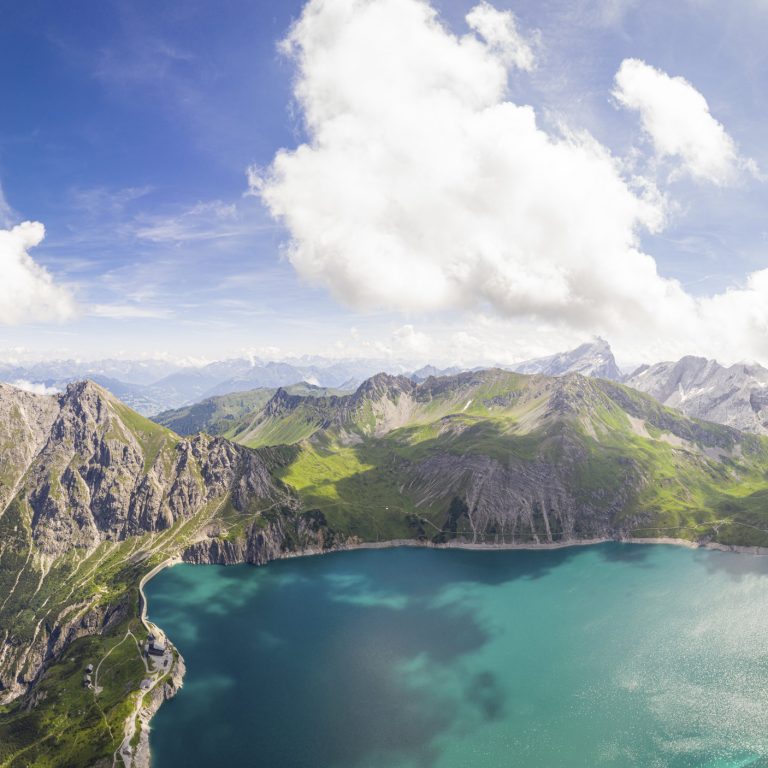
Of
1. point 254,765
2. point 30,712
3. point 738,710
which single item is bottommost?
point 30,712

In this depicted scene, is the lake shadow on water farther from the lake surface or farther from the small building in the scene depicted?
the small building

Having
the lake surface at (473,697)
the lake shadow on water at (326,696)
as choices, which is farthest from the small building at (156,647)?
the lake surface at (473,697)

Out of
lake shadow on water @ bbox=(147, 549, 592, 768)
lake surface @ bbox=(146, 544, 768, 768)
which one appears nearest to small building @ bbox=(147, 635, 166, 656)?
lake shadow on water @ bbox=(147, 549, 592, 768)

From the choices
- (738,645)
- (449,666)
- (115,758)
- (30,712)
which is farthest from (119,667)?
(738,645)

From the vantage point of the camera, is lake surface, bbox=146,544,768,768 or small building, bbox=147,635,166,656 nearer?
lake surface, bbox=146,544,768,768

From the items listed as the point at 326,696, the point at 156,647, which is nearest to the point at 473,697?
the point at 326,696

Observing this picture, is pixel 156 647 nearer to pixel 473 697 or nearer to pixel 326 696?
pixel 326 696

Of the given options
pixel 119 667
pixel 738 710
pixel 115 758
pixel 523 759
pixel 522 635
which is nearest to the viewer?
pixel 523 759

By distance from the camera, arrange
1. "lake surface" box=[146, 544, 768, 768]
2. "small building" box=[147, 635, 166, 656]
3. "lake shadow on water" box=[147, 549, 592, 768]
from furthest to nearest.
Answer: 1. "small building" box=[147, 635, 166, 656]
2. "lake shadow on water" box=[147, 549, 592, 768]
3. "lake surface" box=[146, 544, 768, 768]

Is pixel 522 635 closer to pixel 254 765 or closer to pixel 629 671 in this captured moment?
pixel 629 671

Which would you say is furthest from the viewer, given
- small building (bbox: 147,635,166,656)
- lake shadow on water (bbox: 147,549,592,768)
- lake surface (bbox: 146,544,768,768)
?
small building (bbox: 147,635,166,656)

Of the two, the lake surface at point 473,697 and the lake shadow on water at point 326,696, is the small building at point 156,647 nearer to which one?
the lake shadow on water at point 326,696
